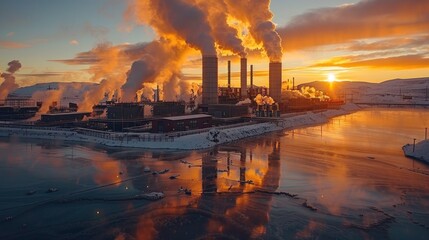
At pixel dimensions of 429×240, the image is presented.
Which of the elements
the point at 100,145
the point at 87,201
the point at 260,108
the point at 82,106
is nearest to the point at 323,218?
the point at 87,201

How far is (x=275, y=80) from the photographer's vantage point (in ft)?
242

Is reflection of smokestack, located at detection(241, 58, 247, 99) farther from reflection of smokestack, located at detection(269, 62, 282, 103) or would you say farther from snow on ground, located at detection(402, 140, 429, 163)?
snow on ground, located at detection(402, 140, 429, 163)

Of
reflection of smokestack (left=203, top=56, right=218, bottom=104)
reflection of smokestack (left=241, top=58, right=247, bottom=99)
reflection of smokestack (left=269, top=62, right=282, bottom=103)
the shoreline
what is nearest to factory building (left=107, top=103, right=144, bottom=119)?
the shoreline

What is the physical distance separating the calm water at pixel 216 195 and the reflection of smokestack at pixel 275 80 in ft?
132

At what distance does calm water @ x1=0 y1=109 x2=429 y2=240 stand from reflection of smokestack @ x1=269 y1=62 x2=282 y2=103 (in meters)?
40.3

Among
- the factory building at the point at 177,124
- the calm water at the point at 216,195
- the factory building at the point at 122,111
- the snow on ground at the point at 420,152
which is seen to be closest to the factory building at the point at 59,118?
the factory building at the point at 122,111

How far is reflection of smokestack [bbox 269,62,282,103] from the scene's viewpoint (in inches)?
2849

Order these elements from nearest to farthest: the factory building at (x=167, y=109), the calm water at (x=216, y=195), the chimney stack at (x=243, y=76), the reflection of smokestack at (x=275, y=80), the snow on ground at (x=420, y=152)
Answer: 1. the calm water at (x=216, y=195)
2. the snow on ground at (x=420, y=152)
3. the factory building at (x=167, y=109)
4. the reflection of smokestack at (x=275, y=80)
5. the chimney stack at (x=243, y=76)

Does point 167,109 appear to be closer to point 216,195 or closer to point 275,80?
point 275,80

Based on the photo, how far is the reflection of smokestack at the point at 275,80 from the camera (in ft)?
237

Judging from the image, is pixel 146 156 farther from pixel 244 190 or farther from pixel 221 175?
pixel 244 190

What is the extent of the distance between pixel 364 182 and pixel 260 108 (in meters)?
38.5

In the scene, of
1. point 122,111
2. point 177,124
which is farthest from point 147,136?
point 122,111

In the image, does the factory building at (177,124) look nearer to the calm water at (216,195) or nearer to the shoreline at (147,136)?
the shoreline at (147,136)
